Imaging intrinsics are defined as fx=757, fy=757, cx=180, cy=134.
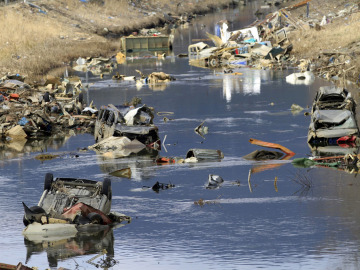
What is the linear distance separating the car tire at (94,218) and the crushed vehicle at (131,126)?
12675mm

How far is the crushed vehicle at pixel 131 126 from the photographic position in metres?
34.7

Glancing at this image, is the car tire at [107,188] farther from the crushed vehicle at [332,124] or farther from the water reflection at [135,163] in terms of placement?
the crushed vehicle at [332,124]

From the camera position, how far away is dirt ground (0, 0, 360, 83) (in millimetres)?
60750

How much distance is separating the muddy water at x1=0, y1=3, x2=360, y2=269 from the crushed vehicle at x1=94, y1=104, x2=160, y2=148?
3.46 ft

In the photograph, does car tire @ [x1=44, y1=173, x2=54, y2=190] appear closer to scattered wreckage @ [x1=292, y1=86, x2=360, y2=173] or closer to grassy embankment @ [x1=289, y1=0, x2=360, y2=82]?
scattered wreckage @ [x1=292, y1=86, x2=360, y2=173]

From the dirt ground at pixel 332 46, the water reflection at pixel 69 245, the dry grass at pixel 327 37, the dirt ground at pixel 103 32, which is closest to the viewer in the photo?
the water reflection at pixel 69 245

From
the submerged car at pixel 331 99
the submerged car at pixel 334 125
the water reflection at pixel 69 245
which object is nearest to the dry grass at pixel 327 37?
the submerged car at pixel 331 99

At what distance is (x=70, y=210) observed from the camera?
21594 millimetres

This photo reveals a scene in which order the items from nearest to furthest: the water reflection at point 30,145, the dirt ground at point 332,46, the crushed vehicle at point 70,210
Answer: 1. the crushed vehicle at point 70,210
2. the water reflection at point 30,145
3. the dirt ground at point 332,46

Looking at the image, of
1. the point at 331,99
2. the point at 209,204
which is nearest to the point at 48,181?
the point at 209,204

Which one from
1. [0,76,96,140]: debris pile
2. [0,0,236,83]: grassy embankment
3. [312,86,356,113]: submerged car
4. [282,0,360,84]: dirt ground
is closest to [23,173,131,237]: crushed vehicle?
[312,86,356,113]: submerged car

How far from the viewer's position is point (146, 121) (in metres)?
35.3

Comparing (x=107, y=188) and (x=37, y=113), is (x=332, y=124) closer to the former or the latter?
(x=107, y=188)

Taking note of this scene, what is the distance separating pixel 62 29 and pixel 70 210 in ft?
224
